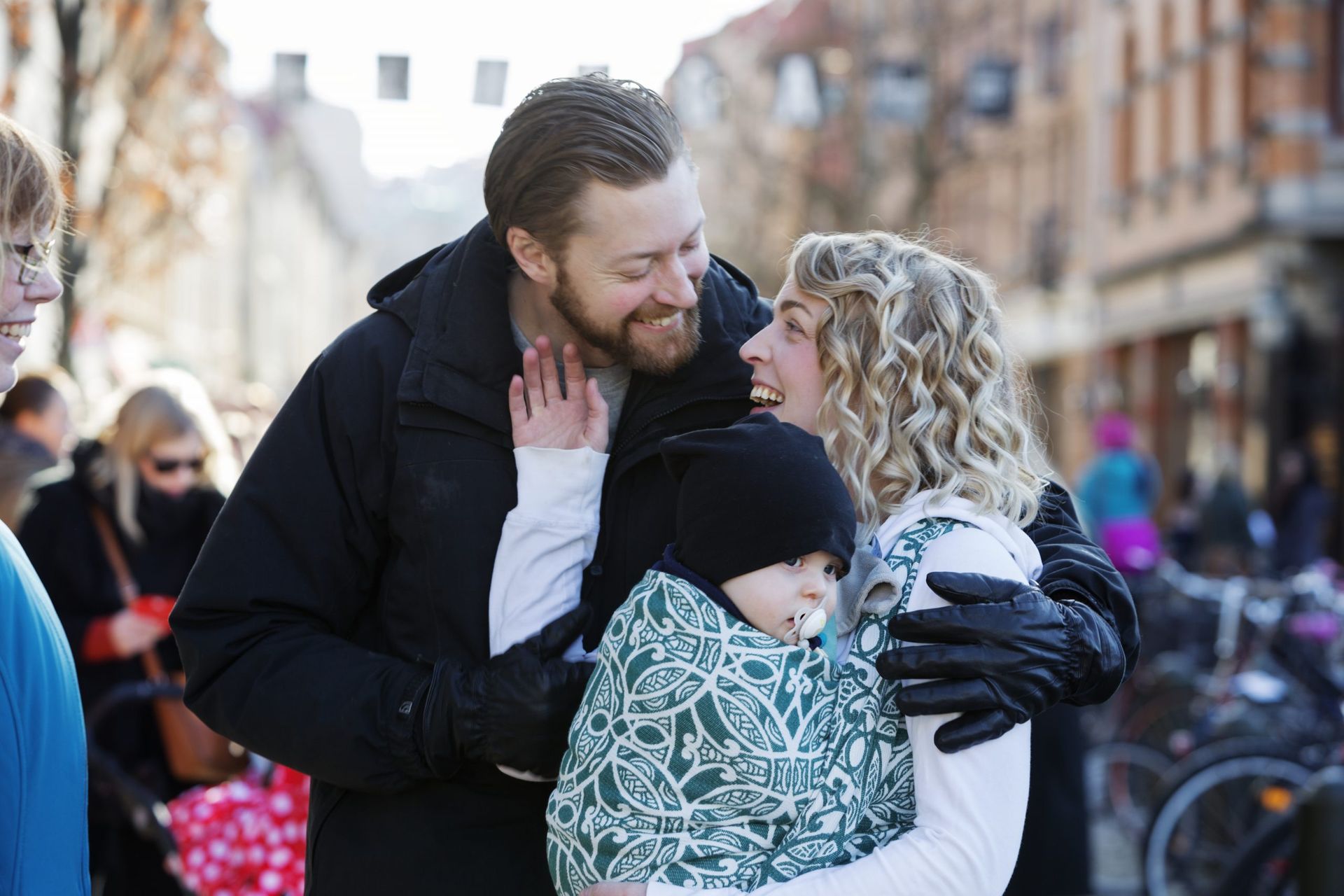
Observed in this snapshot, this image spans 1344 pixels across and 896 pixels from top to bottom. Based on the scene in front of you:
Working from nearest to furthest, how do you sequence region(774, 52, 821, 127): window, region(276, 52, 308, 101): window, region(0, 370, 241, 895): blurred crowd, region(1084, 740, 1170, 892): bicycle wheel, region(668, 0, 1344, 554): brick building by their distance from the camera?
region(0, 370, 241, 895): blurred crowd < region(1084, 740, 1170, 892): bicycle wheel < region(276, 52, 308, 101): window < region(774, 52, 821, 127): window < region(668, 0, 1344, 554): brick building

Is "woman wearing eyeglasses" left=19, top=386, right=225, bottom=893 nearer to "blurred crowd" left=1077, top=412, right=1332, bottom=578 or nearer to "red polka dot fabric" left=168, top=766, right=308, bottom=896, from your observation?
"red polka dot fabric" left=168, top=766, right=308, bottom=896

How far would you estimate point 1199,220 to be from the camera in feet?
84.4

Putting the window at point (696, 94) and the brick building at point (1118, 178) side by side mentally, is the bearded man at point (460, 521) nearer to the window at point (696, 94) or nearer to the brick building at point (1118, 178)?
the brick building at point (1118, 178)

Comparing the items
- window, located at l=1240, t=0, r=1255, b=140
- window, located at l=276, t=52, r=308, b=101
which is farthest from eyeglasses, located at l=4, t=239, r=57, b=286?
window, located at l=1240, t=0, r=1255, b=140

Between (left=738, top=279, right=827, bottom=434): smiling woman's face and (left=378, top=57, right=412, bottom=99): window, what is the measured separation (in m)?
8.42

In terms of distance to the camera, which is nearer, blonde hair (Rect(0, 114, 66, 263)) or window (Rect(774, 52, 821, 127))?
blonde hair (Rect(0, 114, 66, 263))

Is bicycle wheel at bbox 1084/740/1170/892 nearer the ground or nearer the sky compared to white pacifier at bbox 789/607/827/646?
nearer the ground

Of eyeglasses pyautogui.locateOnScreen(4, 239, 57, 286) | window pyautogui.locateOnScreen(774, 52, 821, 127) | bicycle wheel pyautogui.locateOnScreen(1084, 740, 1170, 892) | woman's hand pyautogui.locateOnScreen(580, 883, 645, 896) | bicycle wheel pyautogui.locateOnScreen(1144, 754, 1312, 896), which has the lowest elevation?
bicycle wheel pyautogui.locateOnScreen(1084, 740, 1170, 892)

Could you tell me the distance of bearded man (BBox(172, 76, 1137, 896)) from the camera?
2.72 meters

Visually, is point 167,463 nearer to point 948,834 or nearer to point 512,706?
point 512,706

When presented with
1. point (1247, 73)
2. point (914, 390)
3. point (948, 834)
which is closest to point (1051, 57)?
point (1247, 73)

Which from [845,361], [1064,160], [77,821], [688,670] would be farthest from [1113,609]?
[1064,160]

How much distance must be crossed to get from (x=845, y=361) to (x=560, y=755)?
2.46 feet

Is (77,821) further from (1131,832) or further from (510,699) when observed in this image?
(1131,832)
